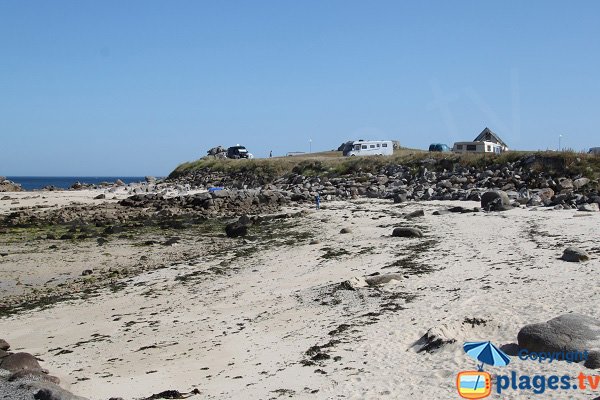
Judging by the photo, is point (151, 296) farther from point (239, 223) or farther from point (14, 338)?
point (239, 223)

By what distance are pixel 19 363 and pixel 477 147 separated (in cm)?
4498

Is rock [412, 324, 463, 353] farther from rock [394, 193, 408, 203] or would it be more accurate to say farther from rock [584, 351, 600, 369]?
rock [394, 193, 408, 203]

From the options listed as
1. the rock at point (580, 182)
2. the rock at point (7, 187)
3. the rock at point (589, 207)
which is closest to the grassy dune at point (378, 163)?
the rock at point (580, 182)

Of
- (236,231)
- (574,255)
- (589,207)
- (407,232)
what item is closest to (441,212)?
(589,207)

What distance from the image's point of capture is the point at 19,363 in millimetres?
10211

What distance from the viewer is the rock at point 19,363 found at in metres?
10.1

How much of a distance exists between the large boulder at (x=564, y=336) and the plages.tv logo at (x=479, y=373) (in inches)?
17.3

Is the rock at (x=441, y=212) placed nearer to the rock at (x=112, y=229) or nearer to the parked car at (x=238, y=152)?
the rock at (x=112, y=229)

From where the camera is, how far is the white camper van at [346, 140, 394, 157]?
192ft

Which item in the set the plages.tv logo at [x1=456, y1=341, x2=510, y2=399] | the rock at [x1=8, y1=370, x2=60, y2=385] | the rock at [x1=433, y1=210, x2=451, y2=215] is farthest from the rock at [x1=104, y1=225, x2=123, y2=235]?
the plages.tv logo at [x1=456, y1=341, x2=510, y2=399]

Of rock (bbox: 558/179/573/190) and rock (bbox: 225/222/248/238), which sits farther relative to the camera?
rock (bbox: 558/179/573/190)

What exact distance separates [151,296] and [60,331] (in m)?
2.87

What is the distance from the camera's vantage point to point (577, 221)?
20344mm

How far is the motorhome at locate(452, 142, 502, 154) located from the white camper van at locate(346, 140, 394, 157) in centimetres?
796
